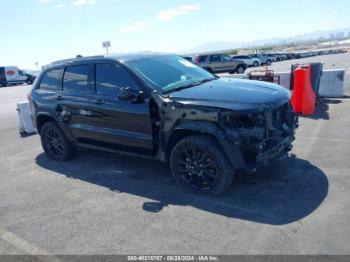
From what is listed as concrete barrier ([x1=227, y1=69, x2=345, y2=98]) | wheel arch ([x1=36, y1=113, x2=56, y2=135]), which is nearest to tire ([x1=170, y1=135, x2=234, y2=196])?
wheel arch ([x1=36, y1=113, x2=56, y2=135])

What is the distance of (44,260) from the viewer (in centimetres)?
376

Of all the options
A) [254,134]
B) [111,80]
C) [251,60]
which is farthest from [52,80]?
[251,60]

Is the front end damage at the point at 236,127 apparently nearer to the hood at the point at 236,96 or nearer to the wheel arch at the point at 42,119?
the hood at the point at 236,96

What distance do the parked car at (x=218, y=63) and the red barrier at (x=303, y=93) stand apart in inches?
800

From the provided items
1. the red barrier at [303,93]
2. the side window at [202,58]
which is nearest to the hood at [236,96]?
the red barrier at [303,93]

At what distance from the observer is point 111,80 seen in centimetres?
577

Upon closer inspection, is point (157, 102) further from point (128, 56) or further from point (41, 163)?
point (41, 163)

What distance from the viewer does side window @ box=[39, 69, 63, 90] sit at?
6.72 meters

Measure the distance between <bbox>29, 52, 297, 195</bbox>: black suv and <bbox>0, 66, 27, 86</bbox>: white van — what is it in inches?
1601

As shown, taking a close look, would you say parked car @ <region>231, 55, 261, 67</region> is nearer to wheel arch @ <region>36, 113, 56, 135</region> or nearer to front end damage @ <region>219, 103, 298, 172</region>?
wheel arch @ <region>36, 113, 56, 135</region>

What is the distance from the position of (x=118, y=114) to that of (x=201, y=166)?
157cm

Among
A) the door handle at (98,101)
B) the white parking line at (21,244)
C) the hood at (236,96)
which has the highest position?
the hood at (236,96)

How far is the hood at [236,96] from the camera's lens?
4.58 metres

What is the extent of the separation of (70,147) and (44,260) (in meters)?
3.42
